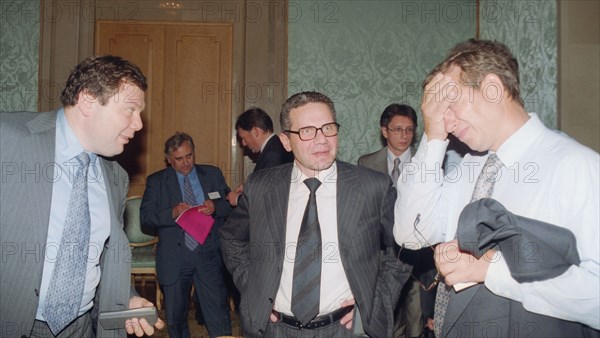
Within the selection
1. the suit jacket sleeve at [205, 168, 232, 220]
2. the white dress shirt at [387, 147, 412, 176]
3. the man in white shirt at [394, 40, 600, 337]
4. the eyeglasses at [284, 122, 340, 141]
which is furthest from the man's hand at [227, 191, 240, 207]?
the man in white shirt at [394, 40, 600, 337]

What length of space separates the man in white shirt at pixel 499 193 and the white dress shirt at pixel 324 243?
0.42 meters

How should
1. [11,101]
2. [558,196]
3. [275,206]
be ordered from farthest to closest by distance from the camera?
1. [11,101]
2. [275,206]
3. [558,196]

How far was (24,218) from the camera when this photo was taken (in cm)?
196

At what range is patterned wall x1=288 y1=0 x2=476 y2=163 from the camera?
586 centimetres


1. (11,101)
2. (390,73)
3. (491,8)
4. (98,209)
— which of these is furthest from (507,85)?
(11,101)

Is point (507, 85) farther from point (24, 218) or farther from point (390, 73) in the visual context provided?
point (390, 73)

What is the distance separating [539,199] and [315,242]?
0.99 metres

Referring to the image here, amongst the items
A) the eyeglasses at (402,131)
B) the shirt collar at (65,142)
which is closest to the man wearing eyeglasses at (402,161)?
the eyeglasses at (402,131)

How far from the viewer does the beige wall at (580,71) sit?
3.12 metres

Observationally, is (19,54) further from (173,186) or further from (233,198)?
(233,198)

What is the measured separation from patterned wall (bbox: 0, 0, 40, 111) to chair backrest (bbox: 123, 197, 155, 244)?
1.49 m

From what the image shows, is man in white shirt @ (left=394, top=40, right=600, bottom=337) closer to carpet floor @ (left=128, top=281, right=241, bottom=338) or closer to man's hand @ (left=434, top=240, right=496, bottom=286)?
man's hand @ (left=434, top=240, right=496, bottom=286)

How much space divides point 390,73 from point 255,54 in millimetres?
1517

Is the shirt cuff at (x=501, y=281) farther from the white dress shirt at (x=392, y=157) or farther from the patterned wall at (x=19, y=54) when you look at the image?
the patterned wall at (x=19, y=54)
